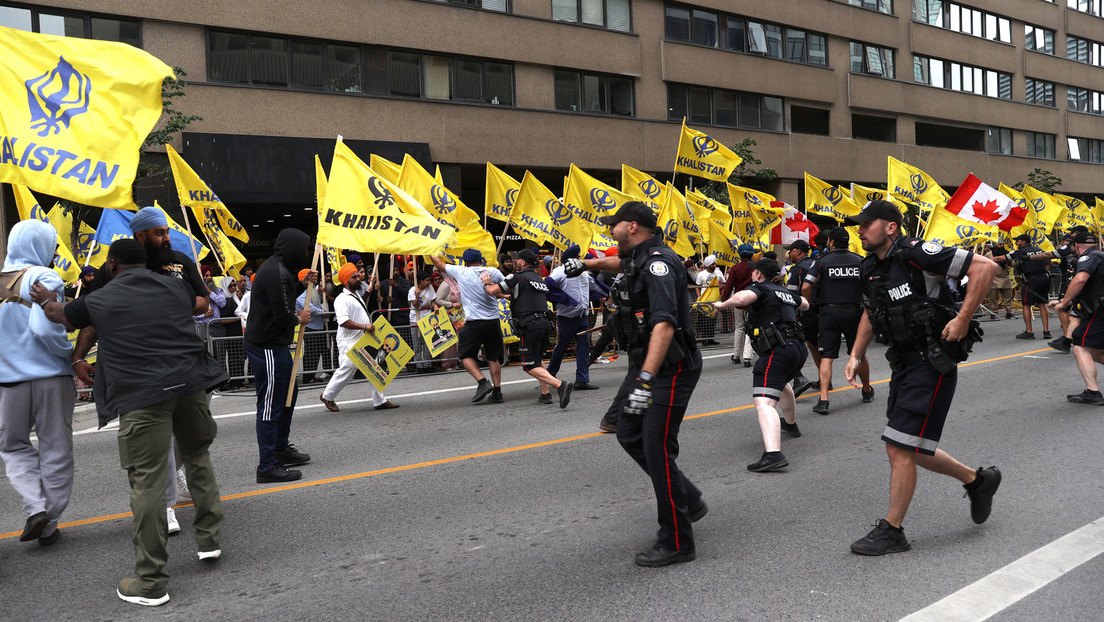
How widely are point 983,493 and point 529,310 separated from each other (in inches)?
247

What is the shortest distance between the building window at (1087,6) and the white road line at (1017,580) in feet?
168

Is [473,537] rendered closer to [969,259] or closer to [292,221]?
[969,259]

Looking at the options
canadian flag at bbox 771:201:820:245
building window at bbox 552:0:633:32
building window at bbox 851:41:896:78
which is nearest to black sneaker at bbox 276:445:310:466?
canadian flag at bbox 771:201:820:245

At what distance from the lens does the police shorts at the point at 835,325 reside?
866 centimetres

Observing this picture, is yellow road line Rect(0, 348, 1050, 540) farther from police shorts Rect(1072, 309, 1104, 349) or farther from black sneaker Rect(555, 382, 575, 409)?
police shorts Rect(1072, 309, 1104, 349)

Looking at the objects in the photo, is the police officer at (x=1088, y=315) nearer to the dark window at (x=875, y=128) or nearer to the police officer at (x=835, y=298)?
the police officer at (x=835, y=298)

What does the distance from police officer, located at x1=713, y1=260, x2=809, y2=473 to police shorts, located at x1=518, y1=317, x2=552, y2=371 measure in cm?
343

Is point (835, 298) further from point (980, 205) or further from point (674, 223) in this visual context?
point (674, 223)

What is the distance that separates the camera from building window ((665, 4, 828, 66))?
28.7m

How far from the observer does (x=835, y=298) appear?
879cm

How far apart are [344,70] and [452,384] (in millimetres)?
13521

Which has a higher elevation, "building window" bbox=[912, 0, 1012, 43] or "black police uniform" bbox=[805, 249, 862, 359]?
"building window" bbox=[912, 0, 1012, 43]

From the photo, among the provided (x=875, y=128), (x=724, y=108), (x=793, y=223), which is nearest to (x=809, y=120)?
(x=875, y=128)

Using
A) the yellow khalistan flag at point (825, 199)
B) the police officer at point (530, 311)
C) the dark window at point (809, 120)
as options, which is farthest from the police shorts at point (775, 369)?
the dark window at point (809, 120)
